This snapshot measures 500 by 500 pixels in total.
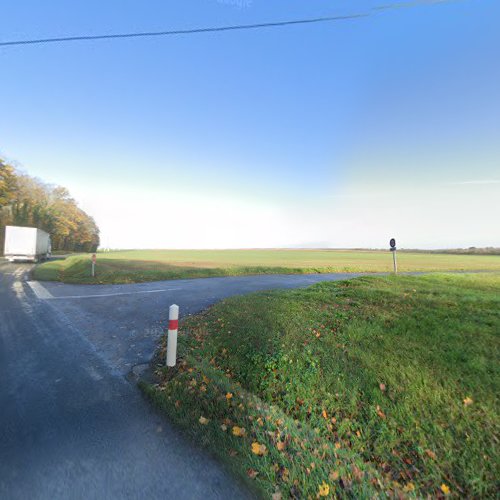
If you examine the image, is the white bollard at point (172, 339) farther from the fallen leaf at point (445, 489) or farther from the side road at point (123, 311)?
the fallen leaf at point (445, 489)

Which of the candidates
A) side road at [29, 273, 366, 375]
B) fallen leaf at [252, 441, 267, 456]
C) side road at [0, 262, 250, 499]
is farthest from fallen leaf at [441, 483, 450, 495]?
side road at [29, 273, 366, 375]

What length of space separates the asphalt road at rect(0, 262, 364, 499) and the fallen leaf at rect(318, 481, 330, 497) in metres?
0.61

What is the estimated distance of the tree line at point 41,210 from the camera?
35231mm

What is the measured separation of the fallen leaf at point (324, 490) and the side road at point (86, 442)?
58 cm

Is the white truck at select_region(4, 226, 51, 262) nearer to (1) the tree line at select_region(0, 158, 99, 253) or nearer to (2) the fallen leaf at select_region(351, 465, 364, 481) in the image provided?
(1) the tree line at select_region(0, 158, 99, 253)

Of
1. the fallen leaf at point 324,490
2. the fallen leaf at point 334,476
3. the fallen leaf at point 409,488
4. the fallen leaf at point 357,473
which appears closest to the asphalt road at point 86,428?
the fallen leaf at point 324,490

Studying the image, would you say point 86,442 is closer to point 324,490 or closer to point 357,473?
Answer: point 324,490

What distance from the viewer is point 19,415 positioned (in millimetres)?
2998

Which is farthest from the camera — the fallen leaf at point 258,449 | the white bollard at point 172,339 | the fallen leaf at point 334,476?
the white bollard at point 172,339

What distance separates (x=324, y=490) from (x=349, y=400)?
4.57 ft

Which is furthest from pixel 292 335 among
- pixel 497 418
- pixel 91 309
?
pixel 91 309

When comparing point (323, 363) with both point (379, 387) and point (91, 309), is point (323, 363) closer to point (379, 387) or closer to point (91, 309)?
point (379, 387)

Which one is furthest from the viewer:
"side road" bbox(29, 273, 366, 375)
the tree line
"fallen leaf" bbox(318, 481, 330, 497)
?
the tree line

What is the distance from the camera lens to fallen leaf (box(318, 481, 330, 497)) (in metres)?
2.09
